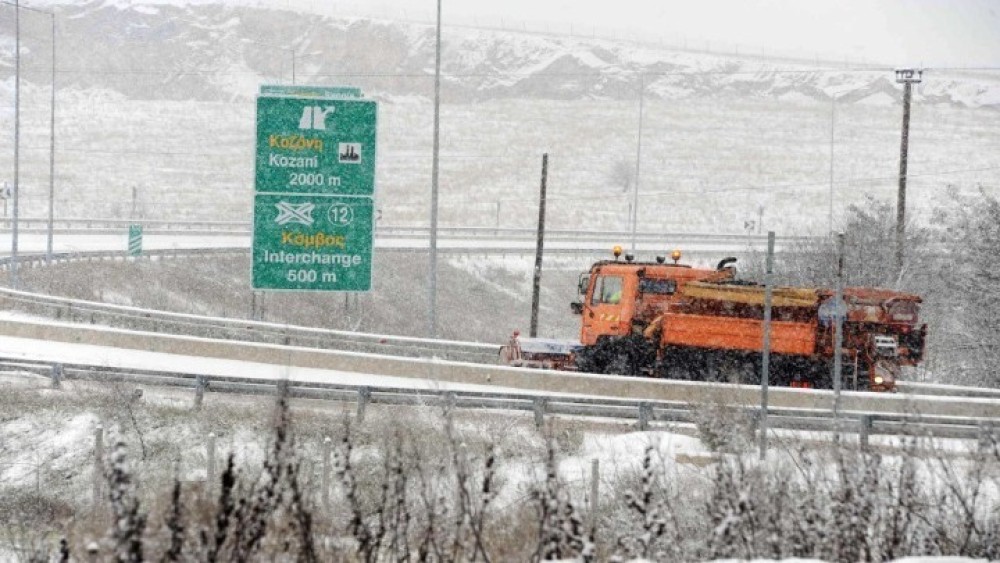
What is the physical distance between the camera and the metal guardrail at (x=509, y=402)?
20.8 m

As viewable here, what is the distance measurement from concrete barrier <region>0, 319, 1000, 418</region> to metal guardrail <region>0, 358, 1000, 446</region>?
526 millimetres

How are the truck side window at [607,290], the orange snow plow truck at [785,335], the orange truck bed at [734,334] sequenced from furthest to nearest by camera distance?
1. the truck side window at [607,290]
2. the orange snow plow truck at [785,335]
3. the orange truck bed at [734,334]

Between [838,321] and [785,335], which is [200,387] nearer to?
[785,335]

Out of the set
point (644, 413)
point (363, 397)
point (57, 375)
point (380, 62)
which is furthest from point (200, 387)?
point (380, 62)

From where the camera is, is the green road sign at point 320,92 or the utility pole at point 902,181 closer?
the green road sign at point 320,92

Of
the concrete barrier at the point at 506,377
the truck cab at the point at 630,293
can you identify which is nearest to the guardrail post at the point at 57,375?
the concrete barrier at the point at 506,377

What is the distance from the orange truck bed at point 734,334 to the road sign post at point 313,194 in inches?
244

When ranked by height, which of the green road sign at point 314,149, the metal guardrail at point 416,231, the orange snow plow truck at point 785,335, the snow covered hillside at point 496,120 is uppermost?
the snow covered hillside at point 496,120

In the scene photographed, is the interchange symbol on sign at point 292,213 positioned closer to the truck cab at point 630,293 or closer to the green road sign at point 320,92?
the green road sign at point 320,92

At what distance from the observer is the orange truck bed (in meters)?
26.5

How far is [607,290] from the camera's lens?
29484 mm

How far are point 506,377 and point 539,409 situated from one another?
4574 millimetres

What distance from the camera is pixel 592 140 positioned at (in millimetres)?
115750

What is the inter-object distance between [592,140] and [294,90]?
9141cm
